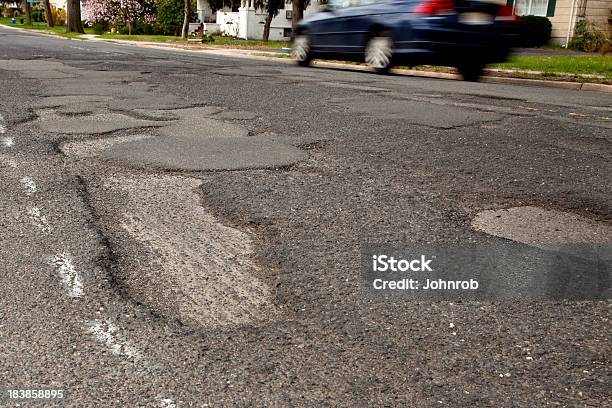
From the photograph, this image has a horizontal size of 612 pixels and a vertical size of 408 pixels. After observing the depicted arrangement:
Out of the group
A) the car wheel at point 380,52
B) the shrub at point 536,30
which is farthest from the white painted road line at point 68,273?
the shrub at point 536,30

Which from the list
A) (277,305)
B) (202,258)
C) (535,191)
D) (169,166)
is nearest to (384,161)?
(535,191)

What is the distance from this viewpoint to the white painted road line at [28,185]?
13.8 feet

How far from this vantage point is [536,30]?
29.3 metres

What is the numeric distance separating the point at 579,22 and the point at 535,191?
90.2 feet

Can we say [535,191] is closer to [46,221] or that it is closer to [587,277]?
[587,277]

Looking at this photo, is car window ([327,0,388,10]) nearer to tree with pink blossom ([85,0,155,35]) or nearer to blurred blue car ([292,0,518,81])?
blurred blue car ([292,0,518,81])

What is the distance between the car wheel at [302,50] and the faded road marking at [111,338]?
13329mm

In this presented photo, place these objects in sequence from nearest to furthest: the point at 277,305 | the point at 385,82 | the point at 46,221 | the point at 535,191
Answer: the point at 277,305, the point at 46,221, the point at 535,191, the point at 385,82

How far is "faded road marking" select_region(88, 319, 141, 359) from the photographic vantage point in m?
2.29

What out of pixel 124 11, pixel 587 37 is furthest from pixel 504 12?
pixel 124 11

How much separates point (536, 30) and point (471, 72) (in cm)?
1843

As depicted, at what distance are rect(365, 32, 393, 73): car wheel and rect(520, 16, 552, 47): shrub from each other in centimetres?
1832

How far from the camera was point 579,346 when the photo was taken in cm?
241

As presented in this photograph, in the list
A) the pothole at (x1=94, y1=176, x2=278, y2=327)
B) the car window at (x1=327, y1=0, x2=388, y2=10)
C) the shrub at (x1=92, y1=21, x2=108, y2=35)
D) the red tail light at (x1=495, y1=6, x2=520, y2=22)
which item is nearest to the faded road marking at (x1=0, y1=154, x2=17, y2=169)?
the pothole at (x1=94, y1=176, x2=278, y2=327)
